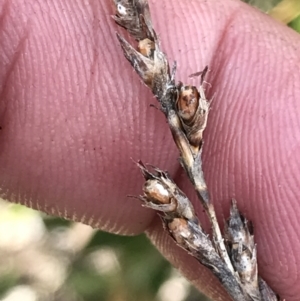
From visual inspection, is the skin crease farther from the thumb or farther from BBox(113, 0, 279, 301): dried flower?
BBox(113, 0, 279, 301): dried flower

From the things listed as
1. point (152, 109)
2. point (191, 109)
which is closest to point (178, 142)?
point (191, 109)

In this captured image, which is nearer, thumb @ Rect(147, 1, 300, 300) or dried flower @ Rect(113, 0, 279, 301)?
dried flower @ Rect(113, 0, 279, 301)

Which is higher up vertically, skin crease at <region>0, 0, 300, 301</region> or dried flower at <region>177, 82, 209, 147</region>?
dried flower at <region>177, 82, 209, 147</region>

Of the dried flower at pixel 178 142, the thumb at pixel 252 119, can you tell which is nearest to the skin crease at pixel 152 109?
the thumb at pixel 252 119

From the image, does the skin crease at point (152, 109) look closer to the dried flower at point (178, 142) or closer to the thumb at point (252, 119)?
the thumb at point (252, 119)

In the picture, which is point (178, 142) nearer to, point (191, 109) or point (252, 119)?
point (191, 109)

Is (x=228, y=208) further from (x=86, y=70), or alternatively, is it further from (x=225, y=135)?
(x=86, y=70)

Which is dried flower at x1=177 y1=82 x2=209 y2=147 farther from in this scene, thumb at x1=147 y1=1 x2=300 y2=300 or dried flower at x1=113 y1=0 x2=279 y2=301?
thumb at x1=147 y1=1 x2=300 y2=300

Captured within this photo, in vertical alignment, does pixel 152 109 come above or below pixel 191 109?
below

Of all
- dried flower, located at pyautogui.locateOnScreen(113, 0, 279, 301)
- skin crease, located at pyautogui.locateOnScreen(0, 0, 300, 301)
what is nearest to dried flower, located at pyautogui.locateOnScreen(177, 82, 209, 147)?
dried flower, located at pyautogui.locateOnScreen(113, 0, 279, 301)
